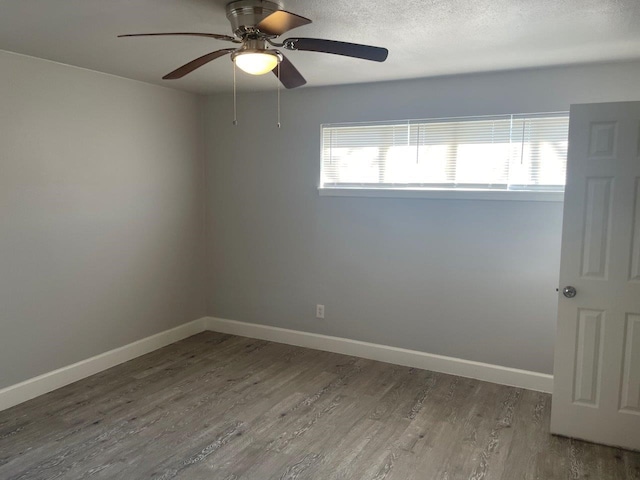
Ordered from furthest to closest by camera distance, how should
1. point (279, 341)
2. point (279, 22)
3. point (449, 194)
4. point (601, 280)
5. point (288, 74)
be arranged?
1. point (279, 341)
2. point (449, 194)
3. point (601, 280)
4. point (288, 74)
5. point (279, 22)

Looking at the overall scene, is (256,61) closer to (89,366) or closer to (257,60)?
(257,60)

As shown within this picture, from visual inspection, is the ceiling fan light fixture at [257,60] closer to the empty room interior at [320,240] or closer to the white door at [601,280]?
the empty room interior at [320,240]

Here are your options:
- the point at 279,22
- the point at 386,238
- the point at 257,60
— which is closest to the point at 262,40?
the point at 257,60

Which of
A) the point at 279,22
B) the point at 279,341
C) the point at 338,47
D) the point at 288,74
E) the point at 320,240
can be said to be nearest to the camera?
the point at 279,22

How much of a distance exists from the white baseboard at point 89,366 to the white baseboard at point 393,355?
407 millimetres

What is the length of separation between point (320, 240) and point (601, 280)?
223 centimetres

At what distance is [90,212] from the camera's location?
3770mm

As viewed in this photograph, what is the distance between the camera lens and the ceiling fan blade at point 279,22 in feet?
6.34

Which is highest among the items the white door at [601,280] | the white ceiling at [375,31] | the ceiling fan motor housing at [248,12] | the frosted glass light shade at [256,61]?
the white ceiling at [375,31]

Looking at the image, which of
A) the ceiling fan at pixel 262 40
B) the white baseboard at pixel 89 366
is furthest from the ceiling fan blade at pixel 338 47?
the white baseboard at pixel 89 366

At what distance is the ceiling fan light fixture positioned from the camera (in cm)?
226

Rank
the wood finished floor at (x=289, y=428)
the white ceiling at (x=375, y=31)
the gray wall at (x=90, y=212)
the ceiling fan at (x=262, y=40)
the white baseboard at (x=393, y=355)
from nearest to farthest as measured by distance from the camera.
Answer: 1. the ceiling fan at (x=262, y=40)
2. the white ceiling at (x=375, y=31)
3. the wood finished floor at (x=289, y=428)
4. the gray wall at (x=90, y=212)
5. the white baseboard at (x=393, y=355)

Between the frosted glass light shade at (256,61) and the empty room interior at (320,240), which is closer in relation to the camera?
the frosted glass light shade at (256,61)

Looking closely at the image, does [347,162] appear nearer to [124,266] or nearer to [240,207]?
[240,207]
